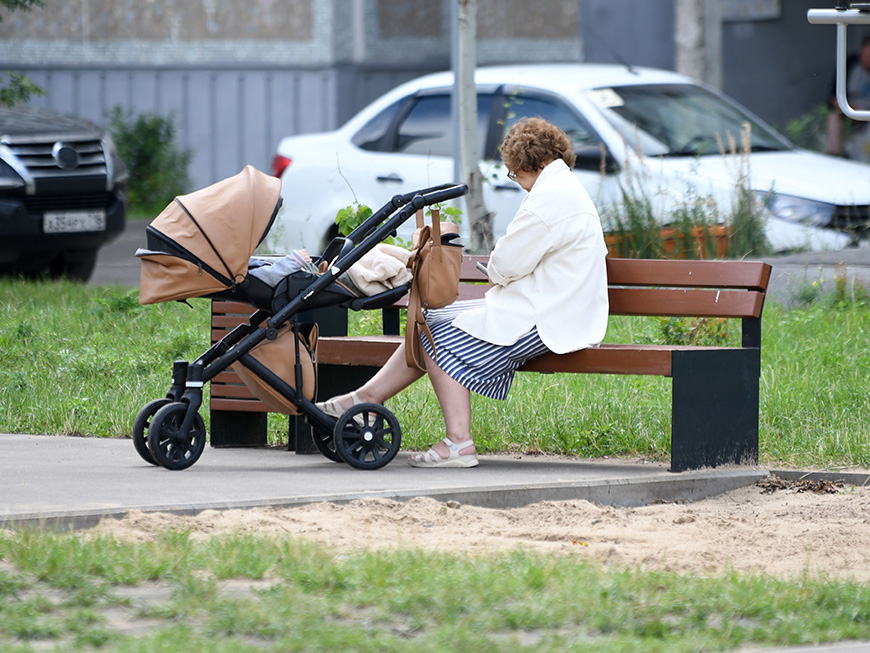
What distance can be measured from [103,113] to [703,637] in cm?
1713

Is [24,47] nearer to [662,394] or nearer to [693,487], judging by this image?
[662,394]

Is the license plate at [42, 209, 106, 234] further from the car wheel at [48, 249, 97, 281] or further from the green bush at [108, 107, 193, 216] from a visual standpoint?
the green bush at [108, 107, 193, 216]

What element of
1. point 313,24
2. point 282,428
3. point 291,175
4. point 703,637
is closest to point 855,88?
point 313,24

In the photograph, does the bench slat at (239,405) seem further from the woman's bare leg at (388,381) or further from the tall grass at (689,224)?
the tall grass at (689,224)

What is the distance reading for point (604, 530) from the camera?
477 cm

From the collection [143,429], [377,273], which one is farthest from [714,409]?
[143,429]

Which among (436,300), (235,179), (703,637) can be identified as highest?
(235,179)

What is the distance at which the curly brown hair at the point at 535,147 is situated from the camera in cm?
574

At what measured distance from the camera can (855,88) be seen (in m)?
16.6

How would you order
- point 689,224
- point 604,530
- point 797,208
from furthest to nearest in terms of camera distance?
point 797,208, point 689,224, point 604,530

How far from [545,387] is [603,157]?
9.47 ft

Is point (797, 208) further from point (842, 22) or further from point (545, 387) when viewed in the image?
point (842, 22)

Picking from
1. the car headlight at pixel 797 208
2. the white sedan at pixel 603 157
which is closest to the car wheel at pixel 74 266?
the white sedan at pixel 603 157

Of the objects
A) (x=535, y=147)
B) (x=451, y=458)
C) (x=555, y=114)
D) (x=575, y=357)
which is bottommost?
(x=451, y=458)
